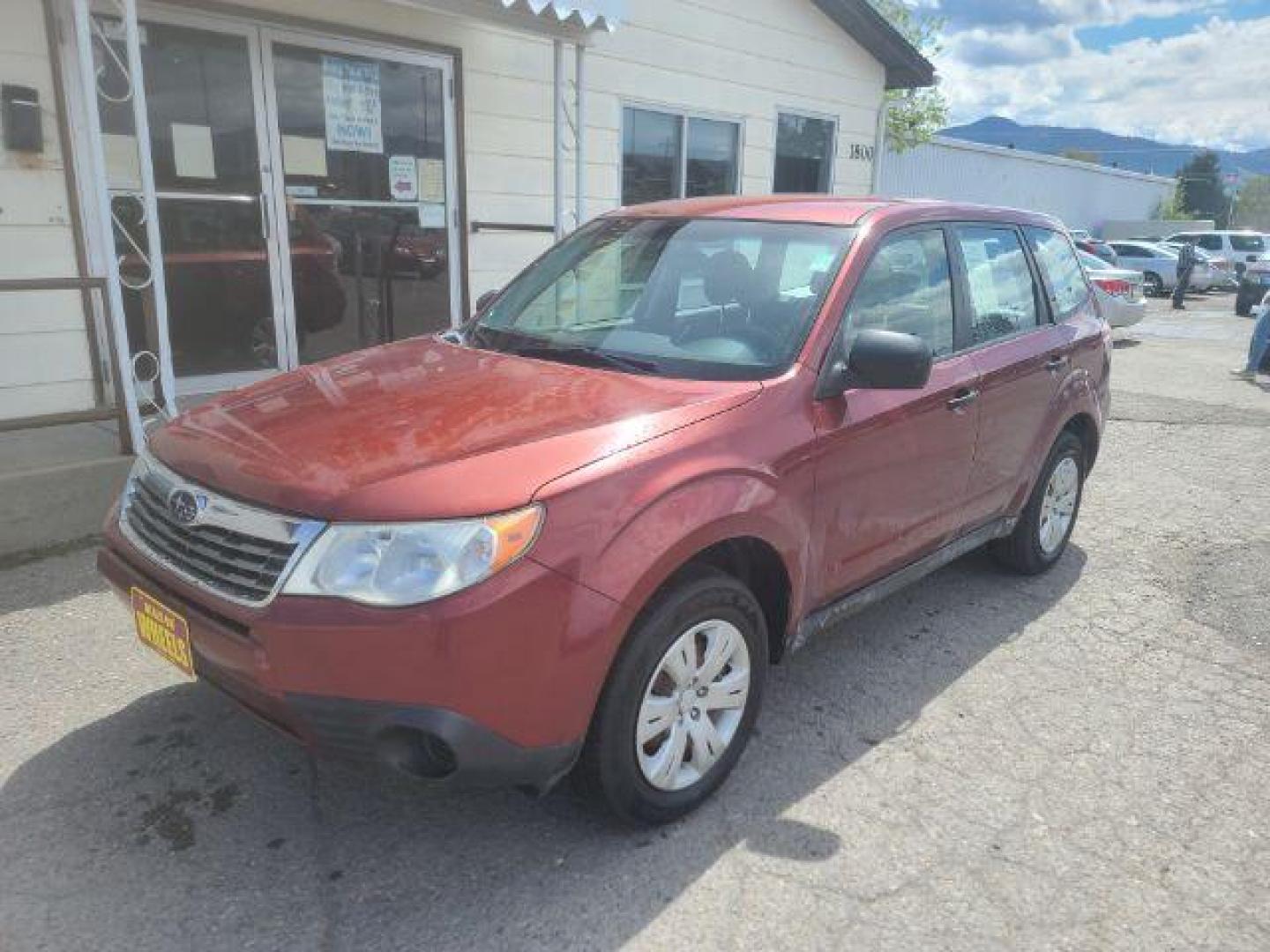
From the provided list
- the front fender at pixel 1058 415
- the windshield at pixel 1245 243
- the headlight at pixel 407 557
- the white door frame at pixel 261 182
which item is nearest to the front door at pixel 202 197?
the white door frame at pixel 261 182

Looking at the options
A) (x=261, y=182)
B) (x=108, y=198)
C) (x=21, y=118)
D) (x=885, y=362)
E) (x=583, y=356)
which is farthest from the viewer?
(x=261, y=182)

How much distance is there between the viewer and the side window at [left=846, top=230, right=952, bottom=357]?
10.6 ft

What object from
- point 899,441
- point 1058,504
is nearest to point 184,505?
point 899,441

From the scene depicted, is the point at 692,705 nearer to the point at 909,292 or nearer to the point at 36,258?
the point at 909,292

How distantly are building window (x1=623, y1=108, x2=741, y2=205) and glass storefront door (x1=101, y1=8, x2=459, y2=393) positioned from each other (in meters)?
2.04

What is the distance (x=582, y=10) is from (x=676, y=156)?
294 centimetres

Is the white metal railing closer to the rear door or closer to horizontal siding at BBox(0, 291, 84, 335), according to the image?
horizontal siding at BBox(0, 291, 84, 335)

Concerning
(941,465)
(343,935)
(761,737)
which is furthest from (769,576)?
(343,935)

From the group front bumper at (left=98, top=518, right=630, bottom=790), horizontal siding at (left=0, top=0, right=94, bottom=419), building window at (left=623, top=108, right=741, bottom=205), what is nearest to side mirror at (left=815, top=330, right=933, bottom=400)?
front bumper at (left=98, top=518, right=630, bottom=790)

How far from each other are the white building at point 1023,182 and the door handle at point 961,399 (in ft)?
36.7

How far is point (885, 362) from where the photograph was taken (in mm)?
2848

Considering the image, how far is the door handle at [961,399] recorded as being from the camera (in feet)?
11.6

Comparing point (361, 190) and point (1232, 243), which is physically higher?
point (361, 190)

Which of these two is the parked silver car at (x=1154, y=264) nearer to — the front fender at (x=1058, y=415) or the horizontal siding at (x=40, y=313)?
the front fender at (x=1058, y=415)
